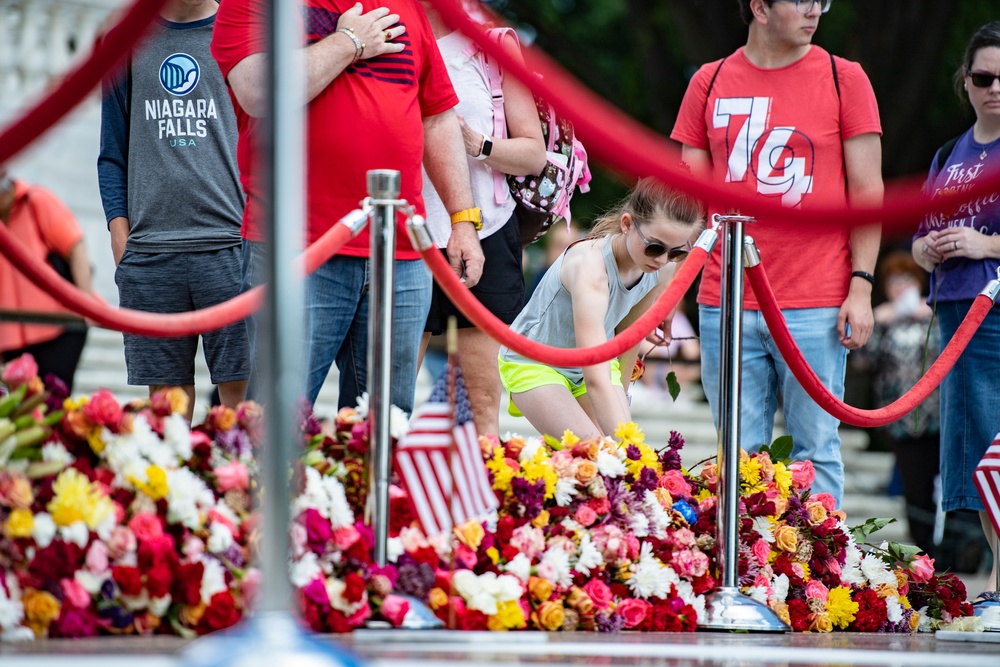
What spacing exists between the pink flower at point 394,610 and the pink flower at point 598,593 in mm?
584

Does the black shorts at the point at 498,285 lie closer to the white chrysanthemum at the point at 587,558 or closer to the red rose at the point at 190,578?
the white chrysanthemum at the point at 587,558

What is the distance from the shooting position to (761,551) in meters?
3.89

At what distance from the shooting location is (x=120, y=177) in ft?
14.3

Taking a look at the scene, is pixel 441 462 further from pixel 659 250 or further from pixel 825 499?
pixel 825 499

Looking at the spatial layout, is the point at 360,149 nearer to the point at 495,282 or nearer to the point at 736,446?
the point at 495,282

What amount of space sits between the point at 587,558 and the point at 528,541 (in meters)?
0.18

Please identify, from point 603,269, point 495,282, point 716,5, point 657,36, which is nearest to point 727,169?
point 603,269

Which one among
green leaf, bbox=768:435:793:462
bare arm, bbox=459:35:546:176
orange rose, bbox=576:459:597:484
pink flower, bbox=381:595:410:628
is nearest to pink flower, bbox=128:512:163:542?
pink flower, bbox=381:595:410:628

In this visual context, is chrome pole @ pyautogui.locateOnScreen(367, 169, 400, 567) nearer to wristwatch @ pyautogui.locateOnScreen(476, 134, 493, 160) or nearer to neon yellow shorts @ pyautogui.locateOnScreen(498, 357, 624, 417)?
wristwatch @ pyautogui.locateOnScreen(476, 134, 493, 160)

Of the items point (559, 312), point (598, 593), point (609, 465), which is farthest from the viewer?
point (559, 312)

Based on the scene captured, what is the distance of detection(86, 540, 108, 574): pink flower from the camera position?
9.64 ft

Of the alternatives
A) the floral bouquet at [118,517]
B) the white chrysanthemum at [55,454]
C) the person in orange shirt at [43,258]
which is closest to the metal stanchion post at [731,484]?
the floral bouquet at [118,517]

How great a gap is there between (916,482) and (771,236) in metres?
3.43

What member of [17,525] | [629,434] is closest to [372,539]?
[17,525]
